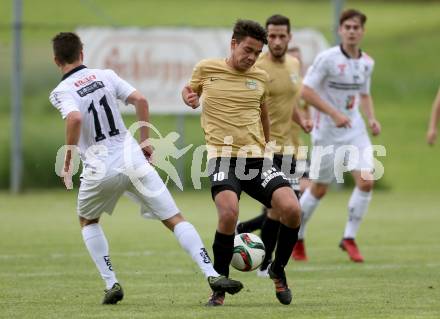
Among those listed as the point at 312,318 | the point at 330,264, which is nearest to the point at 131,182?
the point at 312,318

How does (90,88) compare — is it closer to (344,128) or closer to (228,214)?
(228,214)

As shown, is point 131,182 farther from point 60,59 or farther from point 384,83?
point 384,83

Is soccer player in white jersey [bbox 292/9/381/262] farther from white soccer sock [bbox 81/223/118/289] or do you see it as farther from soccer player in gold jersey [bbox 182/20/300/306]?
white soccer sock [bbox 81/223/118/289]

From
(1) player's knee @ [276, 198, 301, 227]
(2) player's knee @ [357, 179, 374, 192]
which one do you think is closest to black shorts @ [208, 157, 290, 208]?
(1) player's knee @ [276, 198, 301, 227]

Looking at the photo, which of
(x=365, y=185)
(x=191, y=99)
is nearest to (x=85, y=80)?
(x=191, y=99)

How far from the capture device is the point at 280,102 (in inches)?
435

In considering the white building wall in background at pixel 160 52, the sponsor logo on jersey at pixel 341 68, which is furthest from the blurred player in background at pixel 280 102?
the white building wall in background at pixel 160 52

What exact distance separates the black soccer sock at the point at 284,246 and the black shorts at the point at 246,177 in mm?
239

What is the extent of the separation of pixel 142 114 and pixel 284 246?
147 cm

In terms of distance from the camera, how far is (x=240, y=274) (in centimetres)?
1076

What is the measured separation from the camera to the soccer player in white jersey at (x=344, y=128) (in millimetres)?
11875

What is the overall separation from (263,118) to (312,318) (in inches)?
79.2

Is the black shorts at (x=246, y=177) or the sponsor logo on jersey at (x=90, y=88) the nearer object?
the sponsor logo on jersey at (x=90, y=88)

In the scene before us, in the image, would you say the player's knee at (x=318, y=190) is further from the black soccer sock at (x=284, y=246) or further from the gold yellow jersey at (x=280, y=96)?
the black soccer sock at (x=284, y=246)
